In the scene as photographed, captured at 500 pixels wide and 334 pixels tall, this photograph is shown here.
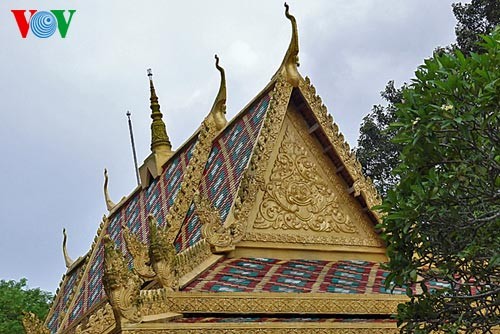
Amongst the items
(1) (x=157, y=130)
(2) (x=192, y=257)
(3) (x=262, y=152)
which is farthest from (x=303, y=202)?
(1) (x=157, y=130)

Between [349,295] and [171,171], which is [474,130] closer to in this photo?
[349,295]

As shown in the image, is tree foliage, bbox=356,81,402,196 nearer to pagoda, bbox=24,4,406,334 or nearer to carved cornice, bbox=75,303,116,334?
pagoda, bbox=24,4,406,334

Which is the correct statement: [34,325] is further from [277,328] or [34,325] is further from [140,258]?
[277,328]

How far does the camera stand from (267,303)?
20.1 ft

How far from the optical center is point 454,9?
18969 millimetres

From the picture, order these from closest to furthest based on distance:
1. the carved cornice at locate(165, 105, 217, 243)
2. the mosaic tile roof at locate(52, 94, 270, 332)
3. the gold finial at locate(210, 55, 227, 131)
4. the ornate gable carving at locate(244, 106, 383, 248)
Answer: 1. the ornate gable carving at locate(244, 106, 383, 248)
2. the mosaic tile roof at locate(52, 94, 270, 332)
3. the carved cornice at locate(165, 105, 217, 243)
4. the gold finial at locate(210, 55, 227, 131)

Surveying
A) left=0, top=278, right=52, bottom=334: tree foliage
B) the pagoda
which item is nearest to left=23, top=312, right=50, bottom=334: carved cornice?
the pagoda

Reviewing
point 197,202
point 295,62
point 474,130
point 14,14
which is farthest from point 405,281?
point 14,14

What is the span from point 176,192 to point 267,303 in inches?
118

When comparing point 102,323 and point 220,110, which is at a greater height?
point 220,110

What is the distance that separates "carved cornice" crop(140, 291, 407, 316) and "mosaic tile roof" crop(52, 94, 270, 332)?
1.29 m

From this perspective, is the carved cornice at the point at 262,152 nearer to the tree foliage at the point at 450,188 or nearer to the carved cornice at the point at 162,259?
the carved cornice at the point at 162,259

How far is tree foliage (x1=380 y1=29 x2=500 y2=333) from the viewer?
4.36m

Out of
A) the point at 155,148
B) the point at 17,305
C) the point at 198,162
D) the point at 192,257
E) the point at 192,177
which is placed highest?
the point at 17,305
